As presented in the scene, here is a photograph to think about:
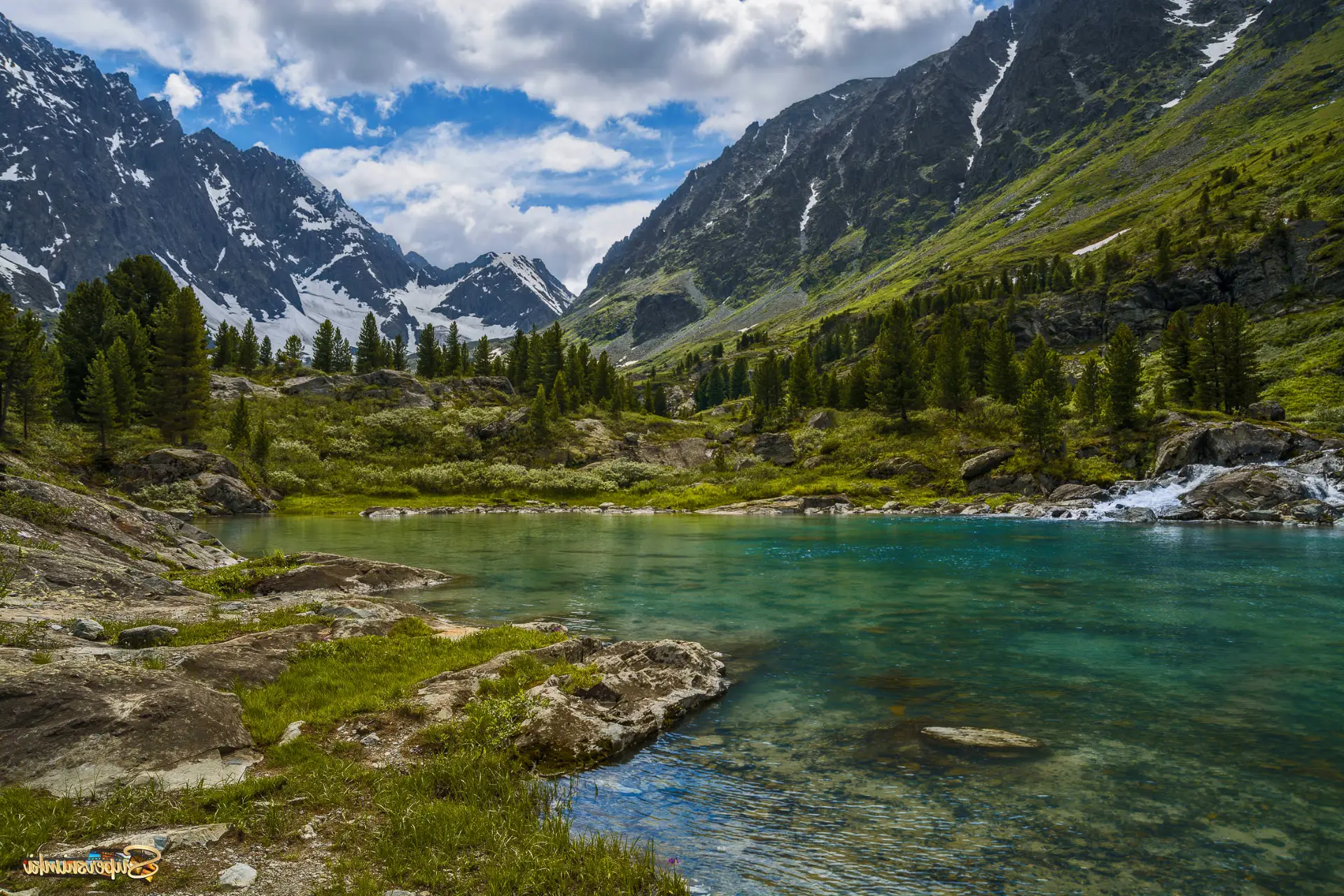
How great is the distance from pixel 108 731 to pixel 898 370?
110 metres

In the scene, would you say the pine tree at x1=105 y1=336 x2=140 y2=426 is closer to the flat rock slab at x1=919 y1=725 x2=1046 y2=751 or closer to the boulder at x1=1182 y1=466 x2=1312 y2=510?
the flat rock slab at x1=919 y1=725 x2=1046 y2=751

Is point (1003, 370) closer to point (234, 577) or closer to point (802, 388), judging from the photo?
point (802, 388)

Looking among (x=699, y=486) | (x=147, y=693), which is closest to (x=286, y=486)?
(x=699, y=486)

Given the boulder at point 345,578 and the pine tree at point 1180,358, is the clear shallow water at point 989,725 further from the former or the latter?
the pine tree at point 1180,358

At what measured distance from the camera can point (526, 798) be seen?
10.1 metres

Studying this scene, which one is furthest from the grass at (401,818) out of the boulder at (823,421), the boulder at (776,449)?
the boulder at (823,421)

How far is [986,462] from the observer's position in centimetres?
8512

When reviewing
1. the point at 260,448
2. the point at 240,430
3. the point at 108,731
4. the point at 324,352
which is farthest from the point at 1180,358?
the point at 324,352

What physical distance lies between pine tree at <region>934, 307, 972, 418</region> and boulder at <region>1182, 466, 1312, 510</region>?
42712 mm

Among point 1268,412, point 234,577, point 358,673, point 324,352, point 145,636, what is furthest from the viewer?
point 324,352

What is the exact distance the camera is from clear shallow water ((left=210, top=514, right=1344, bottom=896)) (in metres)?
8.97

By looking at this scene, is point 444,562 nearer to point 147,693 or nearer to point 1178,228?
point 147,693

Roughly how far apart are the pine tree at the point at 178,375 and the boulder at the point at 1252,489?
112 meters

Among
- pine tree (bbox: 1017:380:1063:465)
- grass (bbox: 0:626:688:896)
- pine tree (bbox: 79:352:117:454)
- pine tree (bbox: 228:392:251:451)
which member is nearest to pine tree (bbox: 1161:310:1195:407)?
pine tree (bbox: 1017:380:1063:465)
